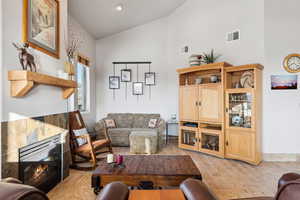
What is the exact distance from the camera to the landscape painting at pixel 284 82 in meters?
3.73

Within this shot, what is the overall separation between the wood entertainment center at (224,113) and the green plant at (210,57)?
29 cm

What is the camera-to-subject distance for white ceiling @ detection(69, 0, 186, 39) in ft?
13.3

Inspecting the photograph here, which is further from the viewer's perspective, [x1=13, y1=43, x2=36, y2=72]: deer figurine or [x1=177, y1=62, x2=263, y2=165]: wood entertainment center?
[x1=177, y1=62, x2=263, y2=165]: wood entertainment center

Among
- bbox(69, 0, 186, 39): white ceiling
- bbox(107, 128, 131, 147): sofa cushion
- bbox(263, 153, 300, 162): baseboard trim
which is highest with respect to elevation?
bbox(69, 0, 186, 39): white ceiling

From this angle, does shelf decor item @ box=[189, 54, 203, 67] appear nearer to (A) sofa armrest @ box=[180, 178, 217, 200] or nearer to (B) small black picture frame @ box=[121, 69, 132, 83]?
(B) small black picture frame @ box=[121, 69, 132, 83]

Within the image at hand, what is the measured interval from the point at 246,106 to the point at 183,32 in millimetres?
2838

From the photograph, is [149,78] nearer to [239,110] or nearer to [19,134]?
[239,110]

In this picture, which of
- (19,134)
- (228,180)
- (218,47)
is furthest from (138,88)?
(19,134)

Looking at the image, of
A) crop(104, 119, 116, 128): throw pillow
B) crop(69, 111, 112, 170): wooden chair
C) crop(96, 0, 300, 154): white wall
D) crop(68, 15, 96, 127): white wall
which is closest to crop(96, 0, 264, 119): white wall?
crop(96, 0, 300, 154): white wall

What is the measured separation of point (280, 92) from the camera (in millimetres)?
3760

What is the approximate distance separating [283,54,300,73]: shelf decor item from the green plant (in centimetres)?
136

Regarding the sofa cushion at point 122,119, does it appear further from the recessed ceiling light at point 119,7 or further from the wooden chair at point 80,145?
the recessed ceiling light at point 119,7

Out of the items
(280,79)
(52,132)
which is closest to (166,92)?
(280,79)

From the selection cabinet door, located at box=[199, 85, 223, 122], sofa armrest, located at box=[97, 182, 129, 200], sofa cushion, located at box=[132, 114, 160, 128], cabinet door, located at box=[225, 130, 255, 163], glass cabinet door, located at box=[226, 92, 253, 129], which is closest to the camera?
sofa armrest, located at box=[97, 182, 129, 200]
